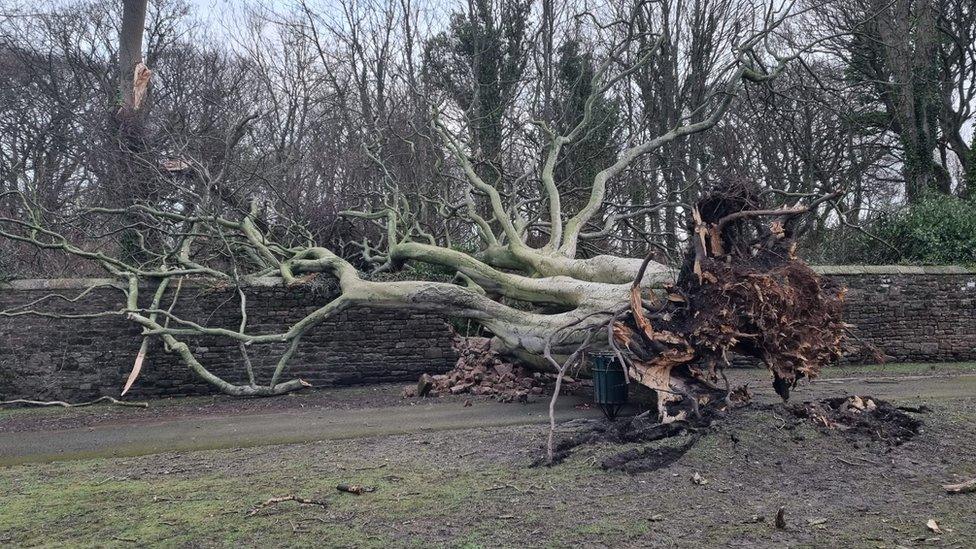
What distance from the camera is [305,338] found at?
12.2 metres

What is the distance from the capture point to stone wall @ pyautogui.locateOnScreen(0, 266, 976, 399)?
11500 mm

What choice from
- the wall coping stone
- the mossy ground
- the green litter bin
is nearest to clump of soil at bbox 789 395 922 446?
the mossy ground

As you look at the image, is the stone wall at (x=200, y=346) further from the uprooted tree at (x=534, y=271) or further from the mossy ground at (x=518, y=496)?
the mossy ground at (x=518, y=496)

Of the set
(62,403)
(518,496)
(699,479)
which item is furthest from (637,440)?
(62,403)

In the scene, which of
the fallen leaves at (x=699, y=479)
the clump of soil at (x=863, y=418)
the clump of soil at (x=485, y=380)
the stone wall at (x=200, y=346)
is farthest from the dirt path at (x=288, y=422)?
the fallen leaves at (x=699, y=479)

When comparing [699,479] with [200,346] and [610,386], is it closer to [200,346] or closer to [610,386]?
[610,386]

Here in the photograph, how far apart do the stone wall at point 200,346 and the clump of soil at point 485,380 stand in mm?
1118

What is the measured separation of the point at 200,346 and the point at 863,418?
31.0 ft

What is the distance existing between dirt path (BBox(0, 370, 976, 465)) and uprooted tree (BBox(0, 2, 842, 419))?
0.96 m

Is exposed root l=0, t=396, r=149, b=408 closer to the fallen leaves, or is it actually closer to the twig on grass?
the twig on grass

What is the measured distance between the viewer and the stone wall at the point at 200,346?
11.5m

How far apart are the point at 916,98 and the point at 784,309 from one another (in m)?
13.9

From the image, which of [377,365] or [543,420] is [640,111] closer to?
[377,365]

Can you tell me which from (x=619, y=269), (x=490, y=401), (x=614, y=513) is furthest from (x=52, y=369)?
(x=614, y=513)
